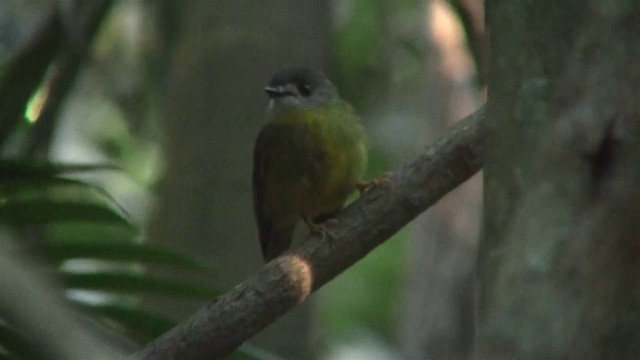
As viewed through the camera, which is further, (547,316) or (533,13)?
(533,13)

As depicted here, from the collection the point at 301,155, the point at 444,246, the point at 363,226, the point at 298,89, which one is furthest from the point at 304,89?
the point at 444,246

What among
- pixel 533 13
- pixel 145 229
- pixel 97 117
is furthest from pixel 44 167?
pixel 97 117

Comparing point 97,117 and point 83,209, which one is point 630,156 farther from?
point 97,117

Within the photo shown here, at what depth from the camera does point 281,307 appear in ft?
9.80

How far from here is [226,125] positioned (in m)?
4.55

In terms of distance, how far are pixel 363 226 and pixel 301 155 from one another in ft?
3.77

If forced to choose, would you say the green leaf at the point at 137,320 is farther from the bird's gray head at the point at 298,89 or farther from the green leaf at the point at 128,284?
the bird's gray head at the point at 298,89

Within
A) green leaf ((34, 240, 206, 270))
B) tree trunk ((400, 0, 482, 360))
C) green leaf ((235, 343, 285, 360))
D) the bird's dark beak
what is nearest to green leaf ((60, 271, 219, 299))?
green leaf ((34, 240, 206, 270))

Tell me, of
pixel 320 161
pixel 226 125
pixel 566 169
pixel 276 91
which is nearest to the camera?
pixel 566 169

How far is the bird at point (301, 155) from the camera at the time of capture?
4.17 metres

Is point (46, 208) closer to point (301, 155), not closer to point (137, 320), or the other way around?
point (137, 320)

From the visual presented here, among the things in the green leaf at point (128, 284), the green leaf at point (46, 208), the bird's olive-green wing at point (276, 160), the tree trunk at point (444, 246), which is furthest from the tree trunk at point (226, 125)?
the tree trunk at point (444, 246)

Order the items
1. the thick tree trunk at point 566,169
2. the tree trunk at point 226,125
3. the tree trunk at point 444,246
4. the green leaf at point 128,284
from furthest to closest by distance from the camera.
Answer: the tree trunk at point 444,246 < the tree trunk at point 226,125 < the green leaf at point 128,284 < the thick tree trunk at point 566,169

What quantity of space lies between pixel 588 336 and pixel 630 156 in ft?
0.83
